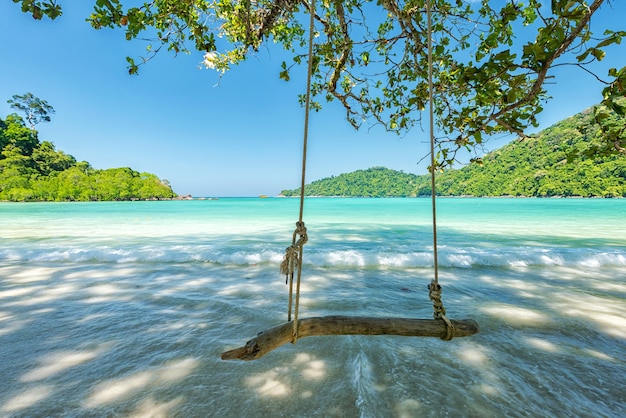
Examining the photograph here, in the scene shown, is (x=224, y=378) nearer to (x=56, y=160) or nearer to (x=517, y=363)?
(x=517, y=363)

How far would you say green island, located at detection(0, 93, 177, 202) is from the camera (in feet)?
159

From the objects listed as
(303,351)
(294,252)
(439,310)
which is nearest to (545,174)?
(439,310)

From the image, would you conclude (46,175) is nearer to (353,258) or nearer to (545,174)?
(353,258)

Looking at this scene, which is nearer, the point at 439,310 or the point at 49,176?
the point at 439,310

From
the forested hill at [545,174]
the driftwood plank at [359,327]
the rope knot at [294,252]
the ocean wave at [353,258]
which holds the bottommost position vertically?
the ocean wave at [353,258]

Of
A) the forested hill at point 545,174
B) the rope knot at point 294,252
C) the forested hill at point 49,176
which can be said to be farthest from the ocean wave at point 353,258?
the forested hill at point 49,176

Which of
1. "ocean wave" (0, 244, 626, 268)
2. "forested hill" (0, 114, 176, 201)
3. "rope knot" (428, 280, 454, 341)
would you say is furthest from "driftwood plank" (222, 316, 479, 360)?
"forested hill" (0, 114, 176, 201)

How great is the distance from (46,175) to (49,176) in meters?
1.53

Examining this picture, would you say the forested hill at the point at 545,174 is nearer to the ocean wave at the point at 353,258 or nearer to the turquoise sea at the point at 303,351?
the ocean wave at the point at 353,258

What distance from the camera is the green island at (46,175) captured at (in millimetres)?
48469

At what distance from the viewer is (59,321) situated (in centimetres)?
248

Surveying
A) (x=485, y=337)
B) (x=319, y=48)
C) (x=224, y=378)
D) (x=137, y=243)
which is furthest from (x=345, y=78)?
(x=137, y=243)

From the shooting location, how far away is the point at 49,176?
53844 millimetres

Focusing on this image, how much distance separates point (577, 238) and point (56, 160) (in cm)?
8046
